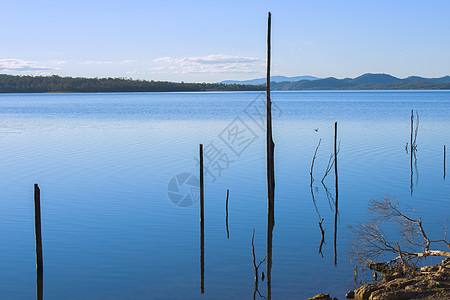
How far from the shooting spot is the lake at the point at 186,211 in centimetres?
1272

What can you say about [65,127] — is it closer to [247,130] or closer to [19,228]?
[247,130]

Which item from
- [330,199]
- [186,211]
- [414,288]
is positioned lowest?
[186,211]

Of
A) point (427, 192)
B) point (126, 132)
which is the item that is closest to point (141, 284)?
point (427, 192)

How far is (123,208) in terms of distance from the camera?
2008cm

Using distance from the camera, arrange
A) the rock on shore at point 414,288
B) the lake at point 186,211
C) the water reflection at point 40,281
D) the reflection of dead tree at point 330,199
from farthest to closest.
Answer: the reflection of dead tree at point 330,199, the lake at point 186,211, the water reflection at point 40,281, the rock on shore at point 414,288

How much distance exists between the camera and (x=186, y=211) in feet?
65.6

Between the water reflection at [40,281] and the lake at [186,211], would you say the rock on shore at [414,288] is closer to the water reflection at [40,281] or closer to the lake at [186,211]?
the lake at [186,211]

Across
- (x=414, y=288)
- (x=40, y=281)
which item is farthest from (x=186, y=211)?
(x=414, y=288)

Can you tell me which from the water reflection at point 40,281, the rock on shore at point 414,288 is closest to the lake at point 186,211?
the water reflection at point 40,281

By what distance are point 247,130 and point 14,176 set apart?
101 ft

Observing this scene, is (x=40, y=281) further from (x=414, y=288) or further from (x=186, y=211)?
(x=414, y=288)

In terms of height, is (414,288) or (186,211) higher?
(414,288)

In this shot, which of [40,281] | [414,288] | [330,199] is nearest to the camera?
[414,288]

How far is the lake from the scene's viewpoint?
41.7ft
